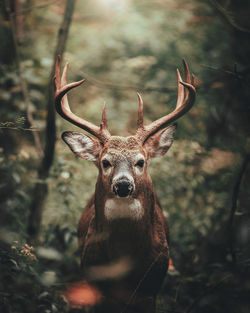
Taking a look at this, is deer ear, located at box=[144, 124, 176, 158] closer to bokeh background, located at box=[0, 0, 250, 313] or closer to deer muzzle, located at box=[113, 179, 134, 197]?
bokeh background, located at box=[0, 0, 250, 313]

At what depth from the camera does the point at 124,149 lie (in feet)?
8.92

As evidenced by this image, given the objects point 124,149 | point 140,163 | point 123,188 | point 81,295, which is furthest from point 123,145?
point 81,295

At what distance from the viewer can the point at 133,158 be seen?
2.70 meters

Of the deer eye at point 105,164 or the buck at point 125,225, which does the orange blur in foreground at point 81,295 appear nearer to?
the buck at point 125,225

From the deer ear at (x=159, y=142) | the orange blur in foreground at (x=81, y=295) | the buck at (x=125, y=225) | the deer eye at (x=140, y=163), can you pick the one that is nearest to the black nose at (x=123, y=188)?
the buck at (x=125, y=225)

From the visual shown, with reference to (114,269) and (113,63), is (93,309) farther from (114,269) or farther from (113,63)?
(113,63)

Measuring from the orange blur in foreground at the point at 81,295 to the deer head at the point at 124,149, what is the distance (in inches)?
31.9

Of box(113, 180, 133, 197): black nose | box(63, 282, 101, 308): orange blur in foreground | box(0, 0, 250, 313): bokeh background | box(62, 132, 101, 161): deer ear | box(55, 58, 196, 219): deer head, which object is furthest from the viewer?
box(0, 0, 250, 313): bokeh background

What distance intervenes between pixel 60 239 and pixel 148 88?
7.72ft

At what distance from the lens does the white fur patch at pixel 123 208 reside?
102 inches

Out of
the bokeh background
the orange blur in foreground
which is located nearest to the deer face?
the bokeh background

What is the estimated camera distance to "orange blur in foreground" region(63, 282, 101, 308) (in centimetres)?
291

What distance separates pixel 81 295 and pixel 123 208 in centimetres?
105

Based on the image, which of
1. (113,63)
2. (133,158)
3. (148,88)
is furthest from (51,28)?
(133,158)
